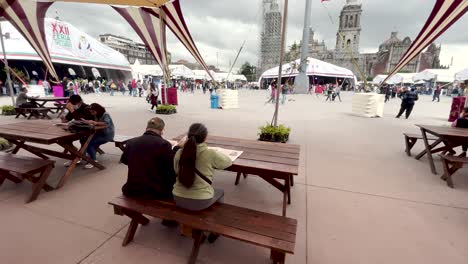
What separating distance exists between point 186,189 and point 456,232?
10.1ft

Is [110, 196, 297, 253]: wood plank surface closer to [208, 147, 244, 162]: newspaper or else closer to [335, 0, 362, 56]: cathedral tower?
[208, 147, 244, 162]: newspaper

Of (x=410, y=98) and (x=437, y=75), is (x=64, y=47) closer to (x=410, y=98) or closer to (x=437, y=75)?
(x=410, y=98)

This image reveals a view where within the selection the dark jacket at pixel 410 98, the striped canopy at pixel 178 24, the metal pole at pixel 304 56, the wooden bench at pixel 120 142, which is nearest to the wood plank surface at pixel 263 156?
the wooden bench at pixel 120 142

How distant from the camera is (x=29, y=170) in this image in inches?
117

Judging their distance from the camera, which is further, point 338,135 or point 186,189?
point 338,135

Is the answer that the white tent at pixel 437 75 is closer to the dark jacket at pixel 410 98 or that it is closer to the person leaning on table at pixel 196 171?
the dark jacket at pixel 410 98

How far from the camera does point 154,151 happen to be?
2.12 metres

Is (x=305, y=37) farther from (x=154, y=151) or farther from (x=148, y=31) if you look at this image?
(x=154, y=151)

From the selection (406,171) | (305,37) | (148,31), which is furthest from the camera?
(305,37)

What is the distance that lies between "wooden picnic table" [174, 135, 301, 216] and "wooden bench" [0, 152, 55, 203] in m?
2.32

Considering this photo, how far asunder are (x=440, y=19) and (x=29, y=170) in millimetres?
8398

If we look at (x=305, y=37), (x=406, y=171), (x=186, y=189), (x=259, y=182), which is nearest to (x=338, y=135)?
(x=406, y=171)

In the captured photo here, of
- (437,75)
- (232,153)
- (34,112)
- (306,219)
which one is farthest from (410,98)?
(437,75)

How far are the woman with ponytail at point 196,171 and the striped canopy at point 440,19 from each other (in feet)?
20.3
